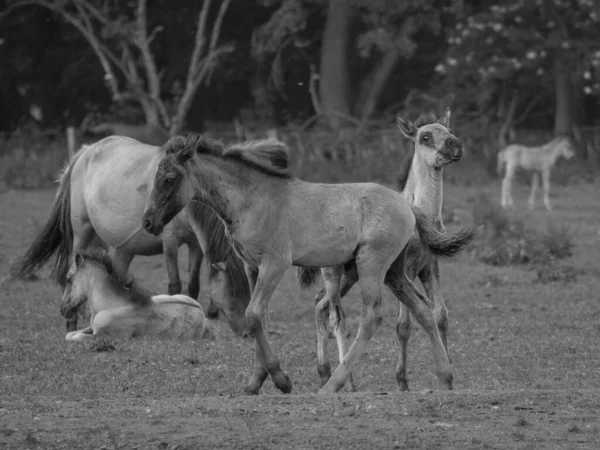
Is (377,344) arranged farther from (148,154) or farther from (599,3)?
(599,3)

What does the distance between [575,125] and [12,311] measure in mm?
25999

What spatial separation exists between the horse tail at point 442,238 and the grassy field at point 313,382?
103cm

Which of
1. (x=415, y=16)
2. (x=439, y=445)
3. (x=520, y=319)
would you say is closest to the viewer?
(x=439, y=445)

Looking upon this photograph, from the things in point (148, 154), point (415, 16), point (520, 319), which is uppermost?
point (415, 16)

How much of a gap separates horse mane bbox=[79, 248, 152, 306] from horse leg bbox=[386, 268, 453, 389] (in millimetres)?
4019

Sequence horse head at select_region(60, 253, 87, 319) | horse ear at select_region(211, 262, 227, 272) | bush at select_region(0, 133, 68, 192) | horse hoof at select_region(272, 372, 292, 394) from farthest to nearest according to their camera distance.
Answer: bush at select_region(0, 133, 68, 192) < horse head at select_region(60, 253, 87, 319) < horse ear at select_region(211, 262, 227, 272) < horse hoof at select_region(272, 372, 292, 394)

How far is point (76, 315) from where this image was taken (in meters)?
13.1

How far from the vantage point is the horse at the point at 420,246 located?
30.2 ft

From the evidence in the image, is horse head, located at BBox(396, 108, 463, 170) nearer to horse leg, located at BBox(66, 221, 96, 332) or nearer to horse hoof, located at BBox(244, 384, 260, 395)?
horse hoof, located at BBox(244, 384, 260, 395)

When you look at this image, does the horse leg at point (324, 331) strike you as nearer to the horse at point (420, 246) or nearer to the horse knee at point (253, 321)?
the horse at point (420, 246)

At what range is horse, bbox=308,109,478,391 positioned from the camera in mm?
9211

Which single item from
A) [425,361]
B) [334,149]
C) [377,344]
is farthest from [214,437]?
[334,149]

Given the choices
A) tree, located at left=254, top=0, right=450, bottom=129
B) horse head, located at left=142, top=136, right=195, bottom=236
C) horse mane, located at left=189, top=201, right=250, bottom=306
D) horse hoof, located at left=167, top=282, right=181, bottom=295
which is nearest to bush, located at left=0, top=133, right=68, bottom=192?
tree, located at left=254, top=0, right=450, bottom=129

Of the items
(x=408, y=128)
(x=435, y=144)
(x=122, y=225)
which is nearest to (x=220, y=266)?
(x=122, y=225)
